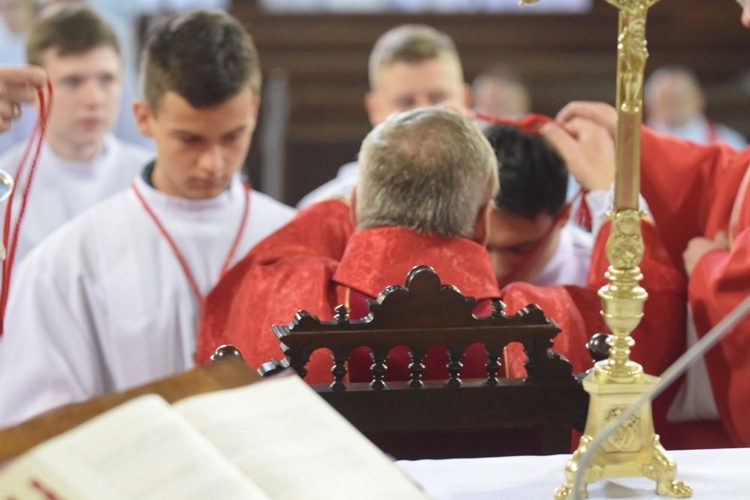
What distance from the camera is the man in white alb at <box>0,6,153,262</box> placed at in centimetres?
354

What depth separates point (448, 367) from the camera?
164 centimetres

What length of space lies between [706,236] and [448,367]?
0.90m

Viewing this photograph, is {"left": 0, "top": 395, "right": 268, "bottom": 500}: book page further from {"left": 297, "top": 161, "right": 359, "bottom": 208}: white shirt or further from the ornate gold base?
{"left": 297, "top": 161, "right": 359, "bottom": 208}: white shirt

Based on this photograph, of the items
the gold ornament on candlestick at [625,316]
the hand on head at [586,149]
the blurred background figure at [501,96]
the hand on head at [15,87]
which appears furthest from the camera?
the blurred background figure at [501,96]

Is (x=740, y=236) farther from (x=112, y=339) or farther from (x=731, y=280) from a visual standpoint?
(x=112, y=339)

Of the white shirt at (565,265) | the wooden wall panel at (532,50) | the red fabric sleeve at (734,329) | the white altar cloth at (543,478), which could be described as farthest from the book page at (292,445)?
the wooden wall panel at (532,50)

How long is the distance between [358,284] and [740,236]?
2.38 ft

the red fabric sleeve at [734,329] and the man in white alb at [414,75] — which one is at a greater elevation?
the man in white alb at [414,75]

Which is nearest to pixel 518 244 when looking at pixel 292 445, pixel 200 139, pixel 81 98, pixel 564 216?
pixel 564 216

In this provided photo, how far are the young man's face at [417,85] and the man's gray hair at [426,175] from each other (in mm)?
1824

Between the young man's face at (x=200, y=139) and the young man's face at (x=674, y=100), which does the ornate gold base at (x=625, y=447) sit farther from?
the young man's face at (x=674, y=100)

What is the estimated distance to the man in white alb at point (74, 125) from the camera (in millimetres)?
3539

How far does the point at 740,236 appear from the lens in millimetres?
2088

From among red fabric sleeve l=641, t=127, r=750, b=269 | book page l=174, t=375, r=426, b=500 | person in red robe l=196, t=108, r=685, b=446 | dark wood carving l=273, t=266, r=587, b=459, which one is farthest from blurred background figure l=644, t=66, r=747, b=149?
book page l=174, t=375, r=426, b=500
